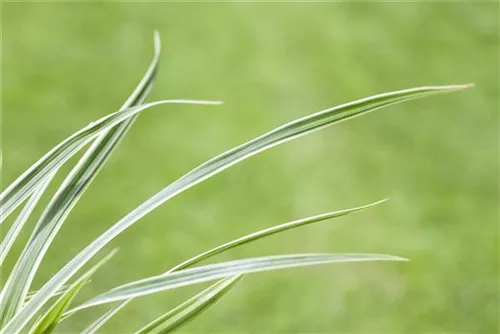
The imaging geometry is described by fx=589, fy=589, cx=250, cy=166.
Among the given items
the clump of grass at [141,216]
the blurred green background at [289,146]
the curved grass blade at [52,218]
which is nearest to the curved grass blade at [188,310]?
the clump of grass at [141,216]

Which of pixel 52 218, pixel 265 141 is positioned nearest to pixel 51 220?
pixel 52 218

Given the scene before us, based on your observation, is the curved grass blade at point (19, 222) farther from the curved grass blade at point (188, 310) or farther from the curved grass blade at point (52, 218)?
the curved grass blade at point (188, 310)

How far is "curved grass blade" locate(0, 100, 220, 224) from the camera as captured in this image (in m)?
0.59

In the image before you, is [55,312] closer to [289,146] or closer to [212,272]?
[212,272]

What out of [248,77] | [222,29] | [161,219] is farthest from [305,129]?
[222,29]

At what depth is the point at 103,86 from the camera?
1337 mm

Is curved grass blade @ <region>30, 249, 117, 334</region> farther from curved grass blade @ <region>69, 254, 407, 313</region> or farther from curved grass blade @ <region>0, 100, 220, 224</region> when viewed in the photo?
curved grass blade @ <region>0, 100, 220, 224</region>

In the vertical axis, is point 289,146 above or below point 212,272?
above

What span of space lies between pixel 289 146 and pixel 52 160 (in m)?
0.79

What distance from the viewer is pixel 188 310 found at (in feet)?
1.91

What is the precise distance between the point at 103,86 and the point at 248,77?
34cm

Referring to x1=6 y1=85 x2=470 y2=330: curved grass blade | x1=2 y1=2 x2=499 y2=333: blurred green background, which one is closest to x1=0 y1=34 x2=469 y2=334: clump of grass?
x1=6 y1=85 x2=470 y2=330: curved grass blade

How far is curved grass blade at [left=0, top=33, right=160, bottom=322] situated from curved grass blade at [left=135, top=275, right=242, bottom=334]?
125mm

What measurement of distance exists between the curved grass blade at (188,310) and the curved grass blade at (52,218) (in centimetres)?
12
